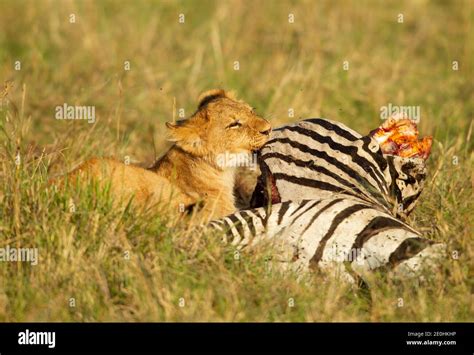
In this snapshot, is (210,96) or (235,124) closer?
(235,124)

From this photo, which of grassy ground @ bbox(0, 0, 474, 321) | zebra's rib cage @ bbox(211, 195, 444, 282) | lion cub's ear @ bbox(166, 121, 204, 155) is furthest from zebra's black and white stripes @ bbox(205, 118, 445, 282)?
lion cub's ear @ bbox(166, 121, 204, 155)

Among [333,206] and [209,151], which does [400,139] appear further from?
[209,151]

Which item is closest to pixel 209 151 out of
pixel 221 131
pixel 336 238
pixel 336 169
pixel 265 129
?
pixel 221 131

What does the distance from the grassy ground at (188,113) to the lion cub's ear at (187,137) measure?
56 cm

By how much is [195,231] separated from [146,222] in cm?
30

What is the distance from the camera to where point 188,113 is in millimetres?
9922

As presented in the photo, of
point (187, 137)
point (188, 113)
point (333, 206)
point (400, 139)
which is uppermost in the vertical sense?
point (188, 113)

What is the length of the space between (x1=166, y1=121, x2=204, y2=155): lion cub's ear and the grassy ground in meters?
0.56

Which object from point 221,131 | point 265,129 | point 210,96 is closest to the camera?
point 265,129

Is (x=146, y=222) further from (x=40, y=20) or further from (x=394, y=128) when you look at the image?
(x=40, y=20)

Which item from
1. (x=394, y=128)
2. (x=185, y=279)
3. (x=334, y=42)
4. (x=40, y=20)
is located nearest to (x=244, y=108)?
(x=394, y=128)

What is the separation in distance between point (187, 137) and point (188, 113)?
3.13m

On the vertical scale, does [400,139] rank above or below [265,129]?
below

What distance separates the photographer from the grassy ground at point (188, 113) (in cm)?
539
